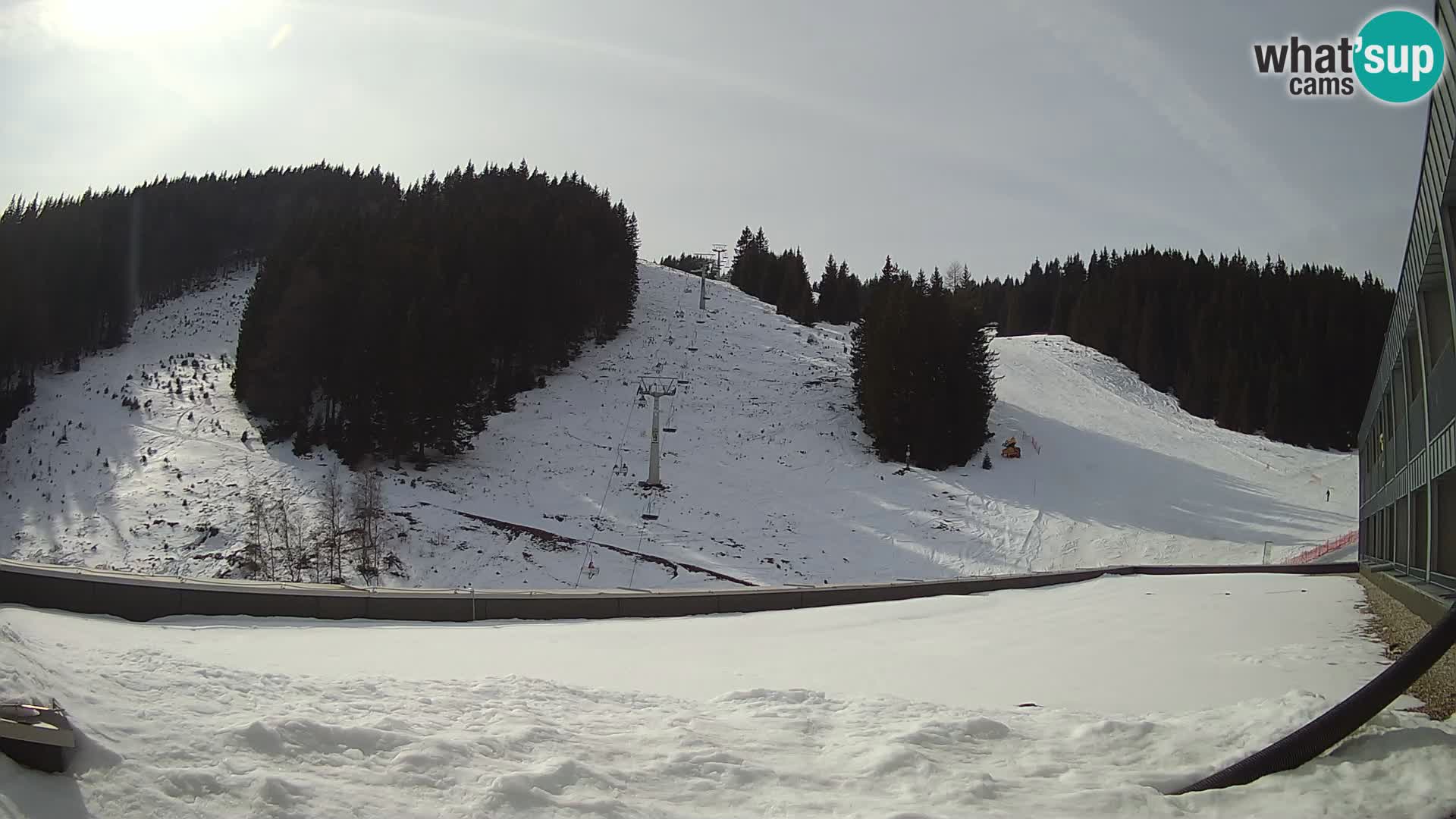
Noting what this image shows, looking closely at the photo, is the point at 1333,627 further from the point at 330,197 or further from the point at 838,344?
the point at 330,197

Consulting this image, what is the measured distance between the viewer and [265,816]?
3723 mm

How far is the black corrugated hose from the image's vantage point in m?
4.50

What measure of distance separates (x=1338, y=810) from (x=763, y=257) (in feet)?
282

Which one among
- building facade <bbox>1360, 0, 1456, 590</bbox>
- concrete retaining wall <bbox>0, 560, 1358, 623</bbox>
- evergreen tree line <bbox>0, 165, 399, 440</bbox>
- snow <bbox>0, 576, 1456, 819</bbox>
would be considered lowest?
concrete retaining wall <bbox>0, 560, 1358, 623</bbox>

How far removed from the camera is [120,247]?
6325 centimetres

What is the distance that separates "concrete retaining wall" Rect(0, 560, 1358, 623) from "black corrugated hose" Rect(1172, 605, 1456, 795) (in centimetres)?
999

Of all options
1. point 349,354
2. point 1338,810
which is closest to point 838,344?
point 349,354

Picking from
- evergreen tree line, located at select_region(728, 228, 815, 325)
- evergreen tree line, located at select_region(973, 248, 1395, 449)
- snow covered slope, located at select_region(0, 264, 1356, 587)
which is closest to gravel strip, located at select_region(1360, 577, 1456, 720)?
snow covered slope, located at select_region(0, 264, 1356, 587)

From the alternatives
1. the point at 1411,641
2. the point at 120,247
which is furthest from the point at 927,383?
the point at 120,247

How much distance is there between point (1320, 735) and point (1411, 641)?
4685mm

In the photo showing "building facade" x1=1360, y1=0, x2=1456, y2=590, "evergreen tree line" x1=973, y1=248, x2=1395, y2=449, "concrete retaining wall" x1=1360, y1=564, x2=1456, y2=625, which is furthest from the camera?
"evergreen tree line" x1=973, y1=248, x2=1395, y2=449

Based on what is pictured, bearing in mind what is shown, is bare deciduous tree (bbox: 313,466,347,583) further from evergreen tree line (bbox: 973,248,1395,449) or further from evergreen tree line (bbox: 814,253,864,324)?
evergreen tree line (bbox: 814,253,864,324)

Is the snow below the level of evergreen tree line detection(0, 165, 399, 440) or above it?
below

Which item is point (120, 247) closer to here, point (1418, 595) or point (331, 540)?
point (331, 540)
